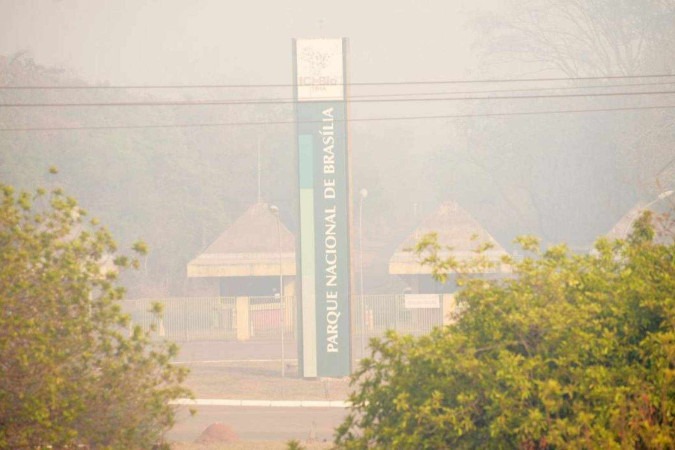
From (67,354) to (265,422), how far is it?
518 inches

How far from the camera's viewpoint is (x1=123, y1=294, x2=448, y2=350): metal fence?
144 ft

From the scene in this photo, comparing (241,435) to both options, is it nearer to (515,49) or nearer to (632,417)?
(632,417)

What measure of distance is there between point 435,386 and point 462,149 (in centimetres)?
7655

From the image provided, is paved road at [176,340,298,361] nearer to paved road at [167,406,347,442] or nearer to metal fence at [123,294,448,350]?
metal fence at [123,294,448,350]

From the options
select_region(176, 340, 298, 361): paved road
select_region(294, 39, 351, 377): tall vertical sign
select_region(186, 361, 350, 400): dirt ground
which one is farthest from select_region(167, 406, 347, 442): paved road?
select_region(176, 340, 298, 361): paved road

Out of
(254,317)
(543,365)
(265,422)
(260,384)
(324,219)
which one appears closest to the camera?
(543,365)

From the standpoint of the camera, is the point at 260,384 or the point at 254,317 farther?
the point at 254,317

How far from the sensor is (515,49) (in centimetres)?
6344

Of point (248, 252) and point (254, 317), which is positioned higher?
point (248, 252)

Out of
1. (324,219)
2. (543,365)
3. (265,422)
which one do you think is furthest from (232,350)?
(543,365)

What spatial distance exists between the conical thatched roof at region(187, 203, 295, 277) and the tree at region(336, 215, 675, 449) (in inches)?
1394

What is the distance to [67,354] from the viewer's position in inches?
435

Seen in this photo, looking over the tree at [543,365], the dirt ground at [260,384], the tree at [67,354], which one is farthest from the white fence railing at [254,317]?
the tree at [543,365]

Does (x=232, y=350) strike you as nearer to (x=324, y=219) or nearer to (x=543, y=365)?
(x=324, y=219)
